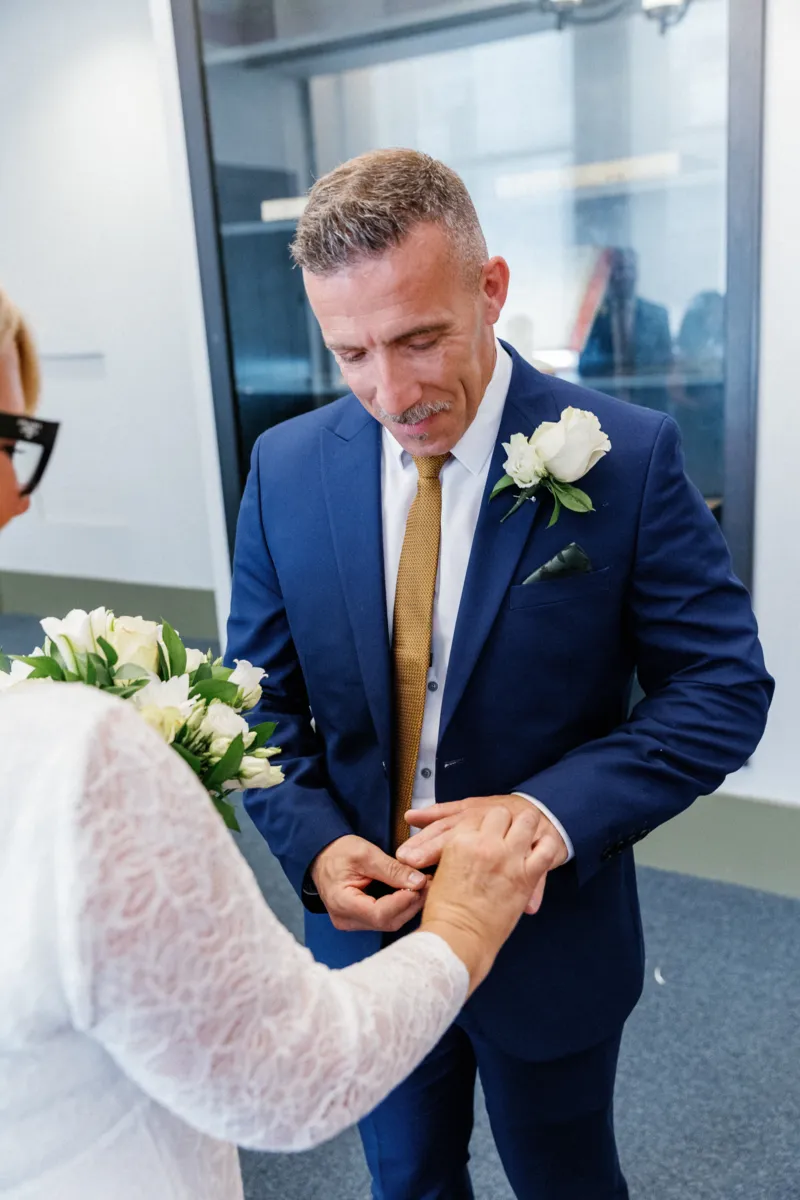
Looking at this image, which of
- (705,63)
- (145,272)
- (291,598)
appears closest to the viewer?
(291,598)

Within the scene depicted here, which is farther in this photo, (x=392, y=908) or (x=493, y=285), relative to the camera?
(x=493, y=285)

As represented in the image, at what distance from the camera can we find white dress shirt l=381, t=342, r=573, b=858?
1.38 m

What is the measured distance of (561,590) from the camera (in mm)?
1311

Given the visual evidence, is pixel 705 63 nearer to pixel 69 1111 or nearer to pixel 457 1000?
pixel 457 1000

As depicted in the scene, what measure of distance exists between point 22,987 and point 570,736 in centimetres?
82

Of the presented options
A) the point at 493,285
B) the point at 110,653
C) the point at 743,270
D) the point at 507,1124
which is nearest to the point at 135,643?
the point at 110,653

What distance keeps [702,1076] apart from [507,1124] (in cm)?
100

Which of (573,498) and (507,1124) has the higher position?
(573,498)

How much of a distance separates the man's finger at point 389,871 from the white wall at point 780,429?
1853 mm

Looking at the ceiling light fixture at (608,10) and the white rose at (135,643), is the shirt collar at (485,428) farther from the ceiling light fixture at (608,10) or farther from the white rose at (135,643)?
the ceiling light fixture at (608,10)

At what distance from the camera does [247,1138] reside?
2.51 feet

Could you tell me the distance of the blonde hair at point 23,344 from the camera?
836mm

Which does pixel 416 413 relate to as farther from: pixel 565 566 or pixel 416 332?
pixel 565 566

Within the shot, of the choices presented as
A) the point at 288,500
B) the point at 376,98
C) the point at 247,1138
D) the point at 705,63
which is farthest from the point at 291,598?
the point at 376,98
